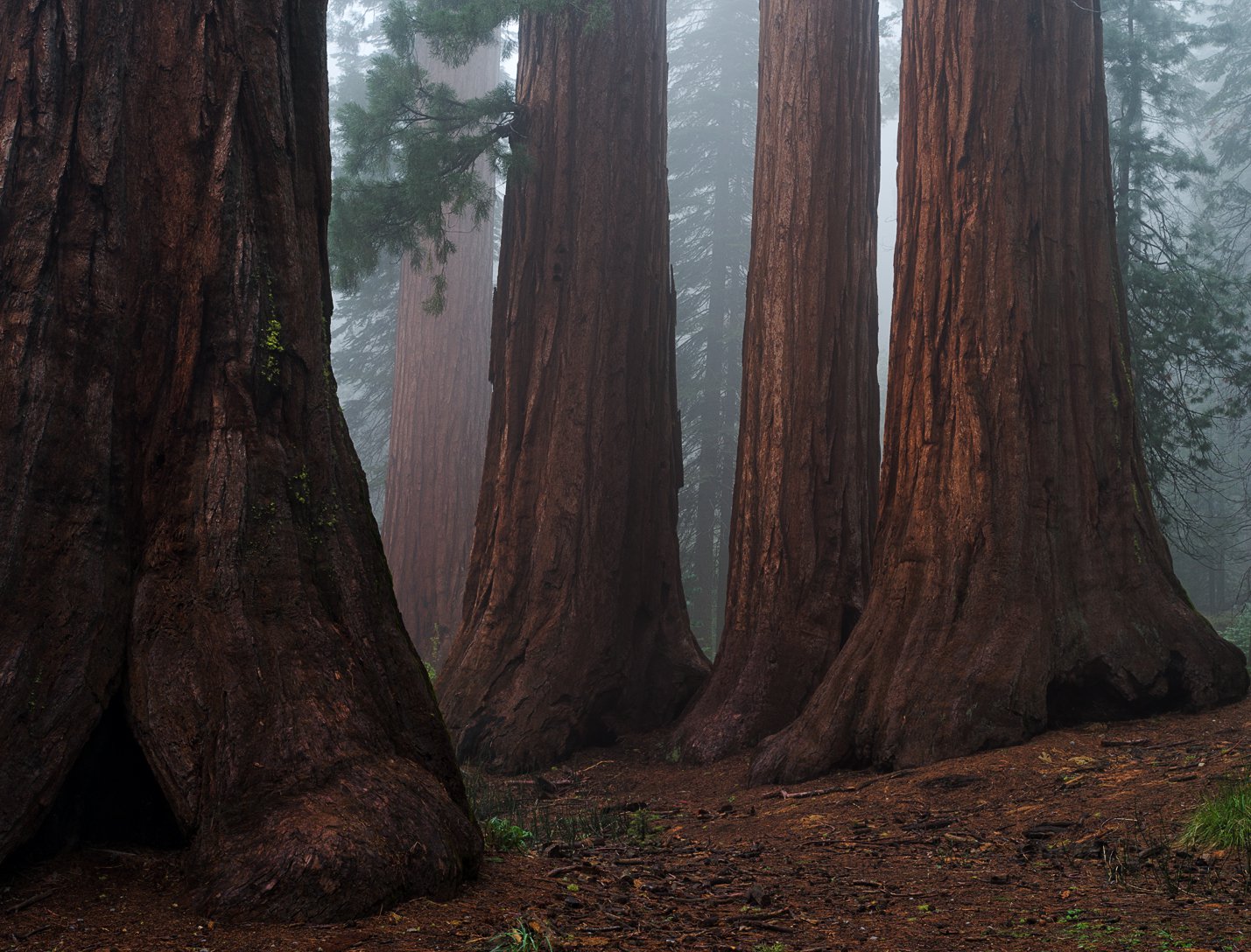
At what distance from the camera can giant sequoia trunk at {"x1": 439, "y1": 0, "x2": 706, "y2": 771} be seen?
8.09m

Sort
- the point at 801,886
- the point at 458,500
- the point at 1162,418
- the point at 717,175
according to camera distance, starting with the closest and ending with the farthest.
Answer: the point at 801,886 → the point at 1162,418 → the point at 458,500 → the point at 717,175

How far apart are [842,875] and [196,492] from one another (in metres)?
2.76

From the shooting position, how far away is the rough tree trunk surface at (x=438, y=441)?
15.8m

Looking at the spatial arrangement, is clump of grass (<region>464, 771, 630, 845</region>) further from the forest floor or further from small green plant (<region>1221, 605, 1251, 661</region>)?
small green plant (<region>1221, 605, 1251, 661</region>)

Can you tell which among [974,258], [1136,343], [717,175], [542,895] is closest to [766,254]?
[974,258]

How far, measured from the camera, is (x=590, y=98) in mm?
9148

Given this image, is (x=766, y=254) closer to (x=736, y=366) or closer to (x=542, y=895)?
(x=542, y=895)

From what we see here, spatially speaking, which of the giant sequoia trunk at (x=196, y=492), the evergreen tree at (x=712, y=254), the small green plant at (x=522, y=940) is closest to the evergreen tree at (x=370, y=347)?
the evergreen tree at (x=712, y=254)

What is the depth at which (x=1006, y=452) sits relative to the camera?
6480mm

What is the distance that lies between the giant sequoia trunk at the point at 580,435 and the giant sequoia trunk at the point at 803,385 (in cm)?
82

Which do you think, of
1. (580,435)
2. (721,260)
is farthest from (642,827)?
(721,260)

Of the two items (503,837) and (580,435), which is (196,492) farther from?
(580,435)

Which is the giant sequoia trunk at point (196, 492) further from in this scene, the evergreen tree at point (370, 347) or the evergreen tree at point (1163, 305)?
the evergreen tree at point (370, 347)

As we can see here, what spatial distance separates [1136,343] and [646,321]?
20.0ft
